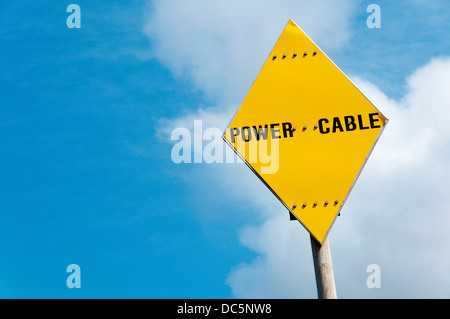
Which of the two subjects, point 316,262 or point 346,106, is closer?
point 316,262

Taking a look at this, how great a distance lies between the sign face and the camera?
2994 mm

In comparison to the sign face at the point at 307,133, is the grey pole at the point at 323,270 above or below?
below

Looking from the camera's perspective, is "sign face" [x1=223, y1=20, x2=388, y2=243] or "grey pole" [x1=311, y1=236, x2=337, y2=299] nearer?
"grey pole" [x1=311, y1=236, x2=337, y2=299]

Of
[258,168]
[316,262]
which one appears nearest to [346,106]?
[258,168]

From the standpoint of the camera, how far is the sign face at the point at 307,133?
299 cm

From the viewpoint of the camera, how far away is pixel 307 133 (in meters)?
3.07

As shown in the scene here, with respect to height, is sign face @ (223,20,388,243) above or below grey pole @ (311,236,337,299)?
above

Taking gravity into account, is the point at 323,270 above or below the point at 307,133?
below

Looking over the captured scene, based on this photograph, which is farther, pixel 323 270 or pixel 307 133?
pixel 307 133

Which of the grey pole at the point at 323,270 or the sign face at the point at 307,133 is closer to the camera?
the grey pole at the point at 323,270
